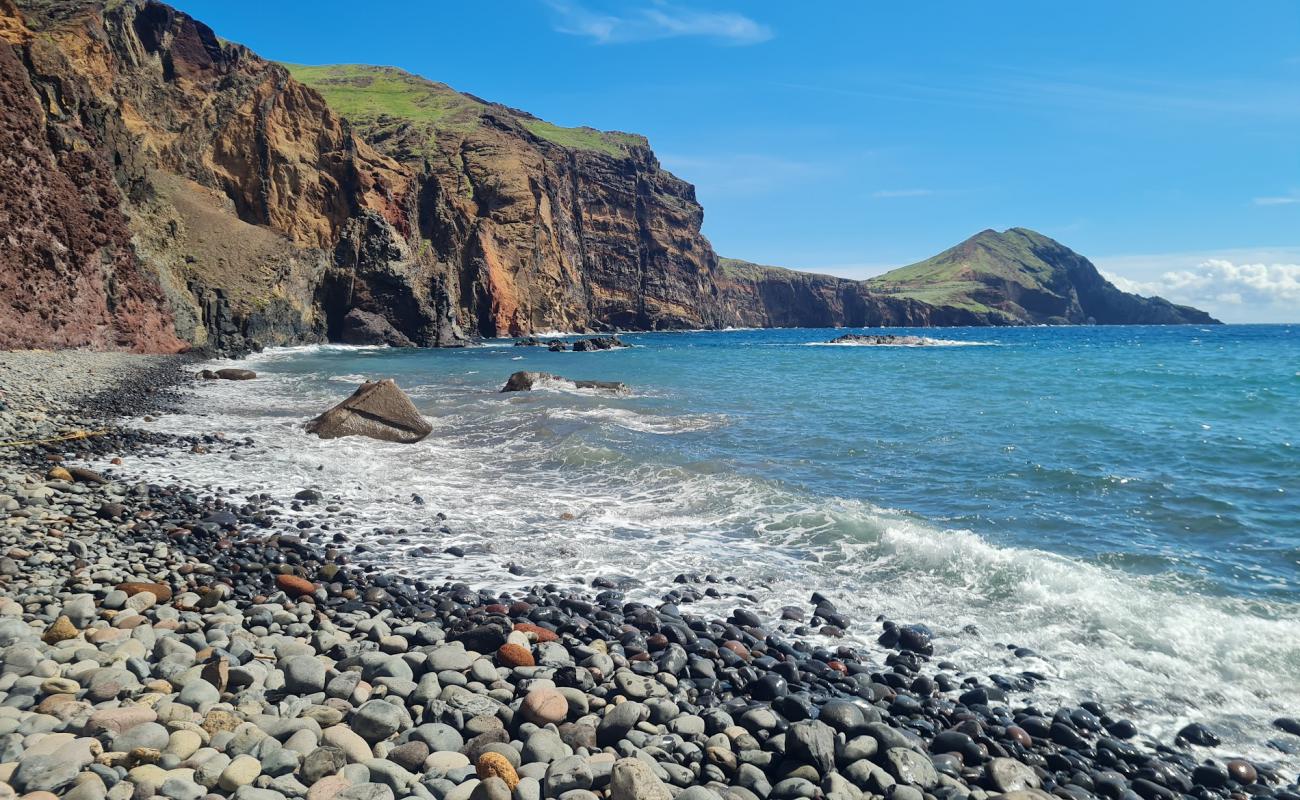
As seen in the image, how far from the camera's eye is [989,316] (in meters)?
188

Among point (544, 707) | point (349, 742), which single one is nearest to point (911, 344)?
point (544, 707)

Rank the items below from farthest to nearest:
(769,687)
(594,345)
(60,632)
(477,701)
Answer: (594,345) < (769,687) < (60,632) < (477,701)

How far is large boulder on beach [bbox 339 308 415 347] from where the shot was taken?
66.7m

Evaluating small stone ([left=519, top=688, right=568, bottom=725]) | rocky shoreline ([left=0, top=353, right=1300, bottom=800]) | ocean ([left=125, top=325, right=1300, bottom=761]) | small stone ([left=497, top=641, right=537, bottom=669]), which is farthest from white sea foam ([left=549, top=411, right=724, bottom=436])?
small stone ([left=519, top=688, right=568, bottom=725])

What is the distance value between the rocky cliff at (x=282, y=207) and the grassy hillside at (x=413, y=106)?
960mm

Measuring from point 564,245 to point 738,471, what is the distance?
351ft

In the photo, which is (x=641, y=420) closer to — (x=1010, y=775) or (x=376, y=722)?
(x=376, y=722)

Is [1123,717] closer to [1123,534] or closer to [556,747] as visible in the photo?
[556,747]

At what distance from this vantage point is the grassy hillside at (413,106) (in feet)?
365

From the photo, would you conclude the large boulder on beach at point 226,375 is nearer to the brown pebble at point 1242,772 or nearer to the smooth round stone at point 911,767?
the smooth round stone at point 911,767

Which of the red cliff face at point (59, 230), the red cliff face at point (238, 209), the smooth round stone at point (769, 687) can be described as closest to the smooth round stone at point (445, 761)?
the smooth round stone at point (769, 687)

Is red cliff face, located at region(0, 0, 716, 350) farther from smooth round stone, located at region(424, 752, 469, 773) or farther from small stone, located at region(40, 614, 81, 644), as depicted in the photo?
smooth round stone, located at region(424, 752, 469, 773)

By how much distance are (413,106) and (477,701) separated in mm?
139022

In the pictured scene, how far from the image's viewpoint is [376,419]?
648 inches
